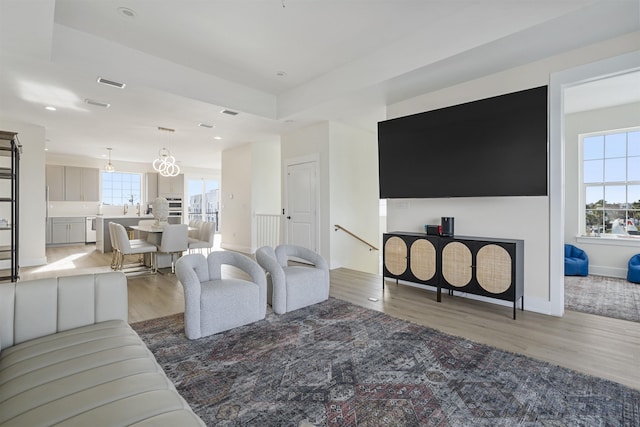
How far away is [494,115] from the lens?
3.32m

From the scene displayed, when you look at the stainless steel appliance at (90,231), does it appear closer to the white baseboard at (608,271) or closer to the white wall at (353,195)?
the white wall at (353,195)

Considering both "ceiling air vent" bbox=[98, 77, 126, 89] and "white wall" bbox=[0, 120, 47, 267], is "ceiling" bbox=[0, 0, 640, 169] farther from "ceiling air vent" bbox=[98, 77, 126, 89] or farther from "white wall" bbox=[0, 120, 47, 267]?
"white wall" bbox=[0, 120, 47, 267]

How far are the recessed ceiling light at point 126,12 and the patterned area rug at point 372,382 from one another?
3.10 metres

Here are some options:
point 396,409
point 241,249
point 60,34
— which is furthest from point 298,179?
point 396,409

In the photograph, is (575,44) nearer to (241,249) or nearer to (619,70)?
(619,70)

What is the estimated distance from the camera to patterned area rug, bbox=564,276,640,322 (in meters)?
3.30

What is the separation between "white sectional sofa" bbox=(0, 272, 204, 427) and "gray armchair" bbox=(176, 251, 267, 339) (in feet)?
2.32

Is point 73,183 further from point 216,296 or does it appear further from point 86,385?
point 86,385

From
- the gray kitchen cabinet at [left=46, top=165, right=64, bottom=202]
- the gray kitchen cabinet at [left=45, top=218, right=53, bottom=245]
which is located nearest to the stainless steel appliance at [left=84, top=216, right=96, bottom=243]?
the gray kitchen cabinet at [left=45, top=218, right=53, bottom=245]

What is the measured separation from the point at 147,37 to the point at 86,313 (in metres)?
3.16

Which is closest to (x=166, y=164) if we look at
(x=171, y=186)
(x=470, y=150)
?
(x=171, y=186)

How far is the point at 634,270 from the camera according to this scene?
14.6 ft

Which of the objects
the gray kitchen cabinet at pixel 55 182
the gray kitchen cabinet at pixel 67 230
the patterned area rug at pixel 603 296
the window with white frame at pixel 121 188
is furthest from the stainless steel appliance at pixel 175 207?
the patterned area rug at pixel 603 296

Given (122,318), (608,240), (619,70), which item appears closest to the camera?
(122,318)
